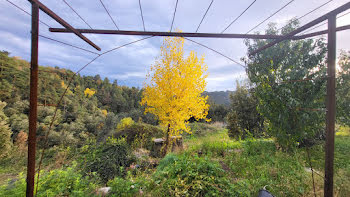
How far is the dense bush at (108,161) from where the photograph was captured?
482cm

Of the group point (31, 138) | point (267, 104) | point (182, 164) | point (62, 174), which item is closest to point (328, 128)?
point (182, 164)

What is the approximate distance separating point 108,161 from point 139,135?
4223 mm

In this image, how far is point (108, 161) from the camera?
5305mm

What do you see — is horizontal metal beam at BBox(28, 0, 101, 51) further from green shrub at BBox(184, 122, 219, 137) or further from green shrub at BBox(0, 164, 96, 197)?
green shrub at BBox(184, 122, 219, 137)

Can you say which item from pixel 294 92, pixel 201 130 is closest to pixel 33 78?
pixel 294 92

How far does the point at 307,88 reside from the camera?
509cm

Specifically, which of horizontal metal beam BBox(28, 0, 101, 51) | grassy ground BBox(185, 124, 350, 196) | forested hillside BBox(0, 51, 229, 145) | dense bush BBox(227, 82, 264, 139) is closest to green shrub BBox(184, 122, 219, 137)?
dense bush BBox(227, 82, 264, 139)

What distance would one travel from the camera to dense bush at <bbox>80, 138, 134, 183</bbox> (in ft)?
15.8

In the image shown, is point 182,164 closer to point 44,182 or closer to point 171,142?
point 44,182

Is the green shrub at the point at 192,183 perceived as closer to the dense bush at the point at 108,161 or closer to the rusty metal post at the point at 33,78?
the dense bush at the point at 108,161

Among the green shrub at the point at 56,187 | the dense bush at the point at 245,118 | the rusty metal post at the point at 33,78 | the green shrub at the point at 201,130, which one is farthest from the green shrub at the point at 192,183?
the green shrub at the point at 201,130

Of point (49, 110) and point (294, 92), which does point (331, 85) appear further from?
point (49, 110)

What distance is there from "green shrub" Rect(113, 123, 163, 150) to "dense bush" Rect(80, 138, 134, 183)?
2.21 m

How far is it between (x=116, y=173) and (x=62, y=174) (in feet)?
6.52
